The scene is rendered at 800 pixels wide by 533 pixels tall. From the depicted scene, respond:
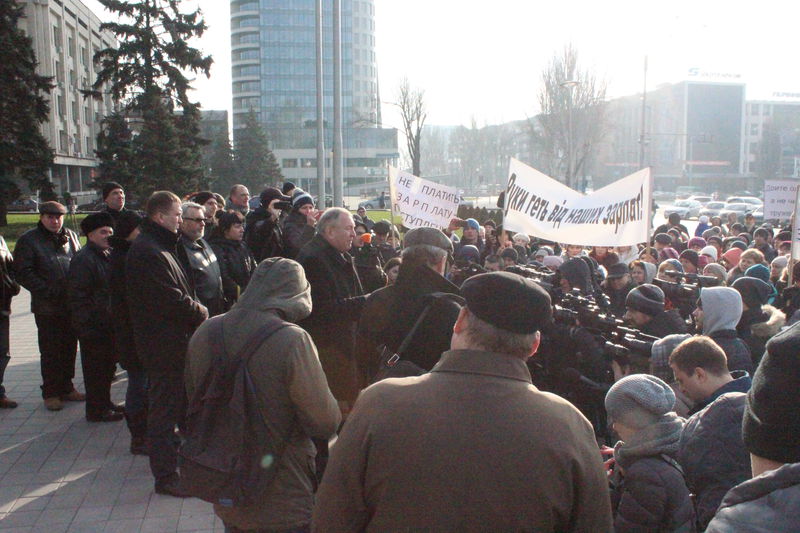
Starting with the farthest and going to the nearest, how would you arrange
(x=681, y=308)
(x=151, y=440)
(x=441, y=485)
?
1. (x=681, y=308)
2. (x=151, y=440)
3. (x=441, y=485)

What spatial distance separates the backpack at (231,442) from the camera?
3066 mm

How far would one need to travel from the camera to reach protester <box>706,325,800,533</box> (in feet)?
4.52

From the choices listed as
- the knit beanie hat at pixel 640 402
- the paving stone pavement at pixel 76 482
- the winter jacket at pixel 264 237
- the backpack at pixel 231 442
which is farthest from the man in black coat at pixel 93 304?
the knit beanie hat at pixel 640 402

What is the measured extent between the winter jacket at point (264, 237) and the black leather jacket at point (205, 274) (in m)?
1.77

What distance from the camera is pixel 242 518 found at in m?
3.14

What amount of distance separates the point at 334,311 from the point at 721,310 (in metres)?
2.58

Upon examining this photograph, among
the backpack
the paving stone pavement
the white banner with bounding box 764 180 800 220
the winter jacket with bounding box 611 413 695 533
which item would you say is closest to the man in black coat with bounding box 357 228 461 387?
the backpack

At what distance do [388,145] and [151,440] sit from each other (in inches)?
4989

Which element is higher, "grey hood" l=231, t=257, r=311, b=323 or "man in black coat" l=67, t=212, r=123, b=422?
"grey hood" l=231, t=257, r=311, b=323

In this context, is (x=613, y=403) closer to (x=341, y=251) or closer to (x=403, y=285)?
(x=403, y=285)

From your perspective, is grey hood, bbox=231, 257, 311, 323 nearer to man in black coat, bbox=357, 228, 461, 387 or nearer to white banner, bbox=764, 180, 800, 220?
man in black coat, bbox=357, 228, 461, 387

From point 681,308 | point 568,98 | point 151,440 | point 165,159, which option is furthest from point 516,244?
point 568,98

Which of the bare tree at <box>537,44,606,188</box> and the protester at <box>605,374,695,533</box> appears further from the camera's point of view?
the bare tree at <box>537,44,606,188</box>

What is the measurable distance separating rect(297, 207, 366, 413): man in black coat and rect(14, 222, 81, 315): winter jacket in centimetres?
311
